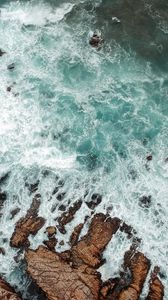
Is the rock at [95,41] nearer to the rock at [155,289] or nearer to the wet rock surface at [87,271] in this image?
the wet rock surface at [87,271]

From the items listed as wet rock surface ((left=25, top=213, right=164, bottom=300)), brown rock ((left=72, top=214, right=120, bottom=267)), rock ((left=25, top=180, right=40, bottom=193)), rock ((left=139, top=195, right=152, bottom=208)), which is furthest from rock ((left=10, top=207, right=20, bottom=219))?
rock ((left=139, top=195, right=152, bottom=208))

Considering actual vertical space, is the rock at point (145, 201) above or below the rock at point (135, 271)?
above

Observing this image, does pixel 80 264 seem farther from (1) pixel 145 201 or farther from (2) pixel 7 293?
(1) pixel 145 201

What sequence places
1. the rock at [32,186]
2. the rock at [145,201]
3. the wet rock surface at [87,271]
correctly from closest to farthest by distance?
the wet rock surface at [87,271] < the rock at [145,201] < the rock at [32,186]

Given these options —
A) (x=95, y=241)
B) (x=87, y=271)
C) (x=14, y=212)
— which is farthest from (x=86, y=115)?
(x=87, y=271)

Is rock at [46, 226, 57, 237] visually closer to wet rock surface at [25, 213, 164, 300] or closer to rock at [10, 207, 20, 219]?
wet rock surface at [25, 213, 164, 300]

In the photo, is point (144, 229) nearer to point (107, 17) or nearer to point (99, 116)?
point (99, 116)

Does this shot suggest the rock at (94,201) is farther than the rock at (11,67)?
No

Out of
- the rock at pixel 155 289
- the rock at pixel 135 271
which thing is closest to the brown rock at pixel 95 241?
the rock at pixel 135 271

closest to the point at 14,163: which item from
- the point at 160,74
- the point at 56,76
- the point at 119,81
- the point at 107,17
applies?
the point at 56,76
